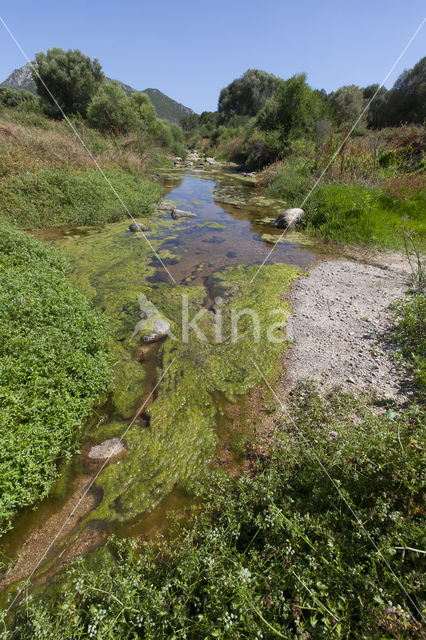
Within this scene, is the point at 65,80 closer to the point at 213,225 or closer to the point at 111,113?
the point at 111,113

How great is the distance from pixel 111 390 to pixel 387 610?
2.74 metres

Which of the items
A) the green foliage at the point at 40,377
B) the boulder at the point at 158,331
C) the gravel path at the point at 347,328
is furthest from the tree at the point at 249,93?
the green foliage at the point at 40,377

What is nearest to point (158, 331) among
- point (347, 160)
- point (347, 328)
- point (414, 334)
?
point (347, 328)

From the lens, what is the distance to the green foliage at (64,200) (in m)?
7.25

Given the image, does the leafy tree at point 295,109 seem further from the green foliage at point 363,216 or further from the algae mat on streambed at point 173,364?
the algae mat on streambed at point 173,364

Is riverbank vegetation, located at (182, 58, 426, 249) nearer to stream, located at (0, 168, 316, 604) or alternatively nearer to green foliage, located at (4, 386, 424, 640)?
stream, located at (0, 168, 316, 604)

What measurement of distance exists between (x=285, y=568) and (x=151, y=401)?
1969mm

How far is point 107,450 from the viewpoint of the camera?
257 cm

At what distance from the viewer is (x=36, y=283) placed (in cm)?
371

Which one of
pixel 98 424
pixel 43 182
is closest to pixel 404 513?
pixel 98 424

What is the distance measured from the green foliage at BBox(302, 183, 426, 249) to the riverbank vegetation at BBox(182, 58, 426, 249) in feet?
0.07

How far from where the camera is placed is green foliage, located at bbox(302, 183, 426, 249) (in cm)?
646

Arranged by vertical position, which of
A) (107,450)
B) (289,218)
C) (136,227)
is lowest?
(107,450)

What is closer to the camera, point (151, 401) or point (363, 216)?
point (151, 401)
